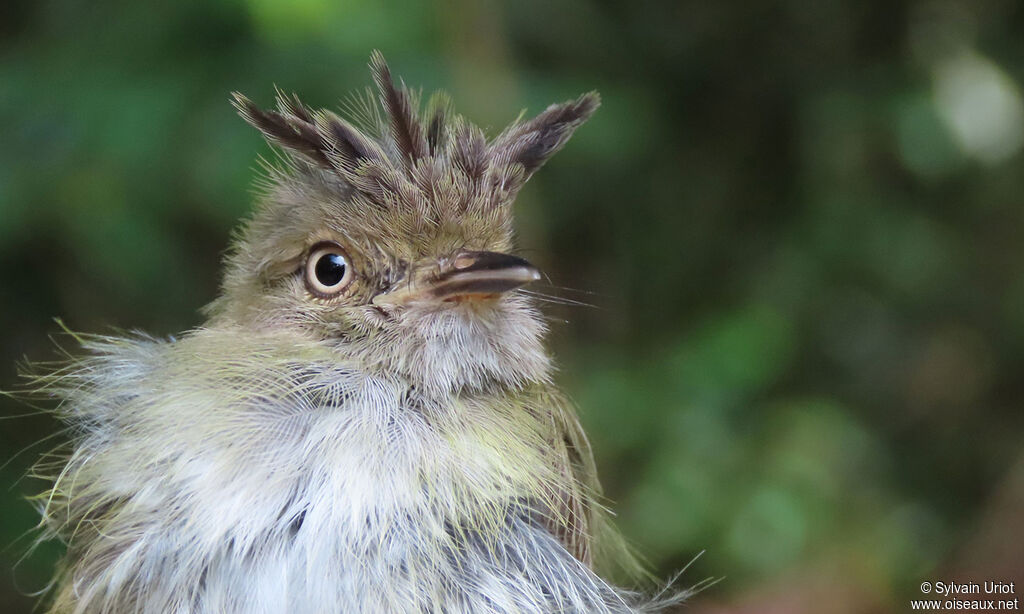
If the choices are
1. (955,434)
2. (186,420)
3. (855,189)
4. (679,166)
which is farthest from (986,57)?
(186,420)

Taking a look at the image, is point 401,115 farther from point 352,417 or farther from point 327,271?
point 352,417

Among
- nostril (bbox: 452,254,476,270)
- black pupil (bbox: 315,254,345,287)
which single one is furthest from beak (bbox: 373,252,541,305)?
black pupil (bbox: 315,254,345,287)

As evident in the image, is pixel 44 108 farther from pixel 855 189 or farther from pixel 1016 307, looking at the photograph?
pixel 1016 307

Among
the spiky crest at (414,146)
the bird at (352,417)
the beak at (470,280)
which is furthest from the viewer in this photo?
the spiky crest at (414,146)

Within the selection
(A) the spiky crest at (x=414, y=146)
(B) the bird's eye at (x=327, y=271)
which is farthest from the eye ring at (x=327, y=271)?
(A) the spiky crest at (x=414, y=146)

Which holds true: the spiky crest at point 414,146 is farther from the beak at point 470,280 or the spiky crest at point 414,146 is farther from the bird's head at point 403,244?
the beak at point 470,280

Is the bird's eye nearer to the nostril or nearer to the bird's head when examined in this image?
the bird's head

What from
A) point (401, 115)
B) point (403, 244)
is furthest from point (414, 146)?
point (403, 244)
